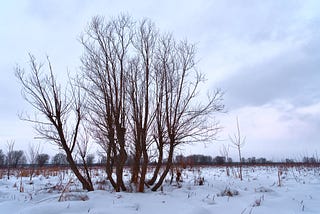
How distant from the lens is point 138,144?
582 centimetres

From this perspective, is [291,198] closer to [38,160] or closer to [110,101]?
[110,101]

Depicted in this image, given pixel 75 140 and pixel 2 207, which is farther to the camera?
pixel 75 140

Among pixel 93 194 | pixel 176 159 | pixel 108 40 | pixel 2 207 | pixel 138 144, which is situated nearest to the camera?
pixel 2 207

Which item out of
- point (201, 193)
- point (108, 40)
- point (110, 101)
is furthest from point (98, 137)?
point (201, 193)

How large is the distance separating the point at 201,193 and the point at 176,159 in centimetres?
252

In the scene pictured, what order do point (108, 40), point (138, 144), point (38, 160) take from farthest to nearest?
point (38, 160), point (108, 40), point (138, 144)

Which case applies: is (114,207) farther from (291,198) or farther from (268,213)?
(291,198)

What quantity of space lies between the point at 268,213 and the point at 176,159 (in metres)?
4.64

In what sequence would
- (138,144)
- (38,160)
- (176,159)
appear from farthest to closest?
1. (38,160)
2. (176,159)
3. (138,144)

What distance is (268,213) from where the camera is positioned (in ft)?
12.9

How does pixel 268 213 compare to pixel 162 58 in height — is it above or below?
below

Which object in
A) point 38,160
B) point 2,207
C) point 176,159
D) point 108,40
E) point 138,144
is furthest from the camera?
point 38,160

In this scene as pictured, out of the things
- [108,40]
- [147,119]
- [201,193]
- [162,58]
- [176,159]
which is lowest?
[201,193]

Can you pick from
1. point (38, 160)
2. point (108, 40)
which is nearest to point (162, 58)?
point (108, 40)
